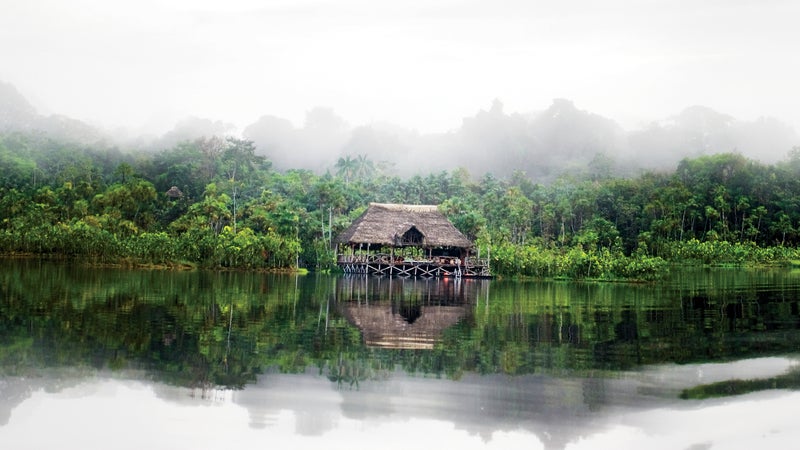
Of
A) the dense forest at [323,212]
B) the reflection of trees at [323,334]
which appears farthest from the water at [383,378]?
the dense forest at [323,212]

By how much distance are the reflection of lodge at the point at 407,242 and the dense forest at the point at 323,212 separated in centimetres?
142

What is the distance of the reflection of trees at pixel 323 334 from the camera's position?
9.30 metres

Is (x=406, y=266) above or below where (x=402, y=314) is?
above

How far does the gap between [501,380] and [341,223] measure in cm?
3762

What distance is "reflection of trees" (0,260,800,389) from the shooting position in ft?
30.5

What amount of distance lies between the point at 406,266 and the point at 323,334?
91.1 feet

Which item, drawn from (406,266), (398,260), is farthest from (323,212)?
(406,266)

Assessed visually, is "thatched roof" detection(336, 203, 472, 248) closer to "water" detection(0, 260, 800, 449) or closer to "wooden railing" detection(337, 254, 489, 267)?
"wooden railing" detection(337, 254, 489, 267)

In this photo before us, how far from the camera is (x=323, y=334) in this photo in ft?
40.2

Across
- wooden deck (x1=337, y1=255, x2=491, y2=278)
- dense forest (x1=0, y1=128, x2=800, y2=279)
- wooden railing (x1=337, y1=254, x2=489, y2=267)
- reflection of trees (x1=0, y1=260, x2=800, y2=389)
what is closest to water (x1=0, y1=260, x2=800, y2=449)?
reflection of trees (x1=0, y1=260, x2=800, y2=389)

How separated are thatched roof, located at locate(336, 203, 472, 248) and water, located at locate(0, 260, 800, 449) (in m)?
23.4

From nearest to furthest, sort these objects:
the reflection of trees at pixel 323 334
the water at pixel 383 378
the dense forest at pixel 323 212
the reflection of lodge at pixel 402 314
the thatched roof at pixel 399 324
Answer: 1. the water at pixel 383 378
2. the reflection of trees at pixel 323 334
3. the thatched roof at pixel 399 324
4. the reflection of lodge at pixel 402 314
5. the dense forest at pixel 323 212

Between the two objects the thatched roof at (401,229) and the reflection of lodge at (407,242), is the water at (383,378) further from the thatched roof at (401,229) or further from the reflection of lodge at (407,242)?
the thatched roof at (401,229)

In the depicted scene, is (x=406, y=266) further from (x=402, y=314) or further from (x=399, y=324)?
(x=399, y=324)
